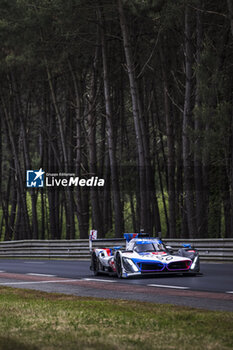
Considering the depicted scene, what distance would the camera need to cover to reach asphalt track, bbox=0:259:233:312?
12844mm

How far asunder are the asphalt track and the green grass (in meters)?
1.21

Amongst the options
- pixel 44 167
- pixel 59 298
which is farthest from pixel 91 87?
pixel 59 298

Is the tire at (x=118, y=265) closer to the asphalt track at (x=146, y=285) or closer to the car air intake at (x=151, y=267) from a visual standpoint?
the asphalt track at (x=146, y=285)

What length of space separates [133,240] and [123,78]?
23.0 metres

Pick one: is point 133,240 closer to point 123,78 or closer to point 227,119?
point 227,119

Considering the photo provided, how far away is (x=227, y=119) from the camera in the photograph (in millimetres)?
27781

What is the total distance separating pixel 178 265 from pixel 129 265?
3.94 feet

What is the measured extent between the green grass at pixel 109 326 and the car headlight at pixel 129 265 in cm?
572

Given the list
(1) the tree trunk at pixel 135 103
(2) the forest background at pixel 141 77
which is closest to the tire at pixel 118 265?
(2) the forest background at pixel 141 77

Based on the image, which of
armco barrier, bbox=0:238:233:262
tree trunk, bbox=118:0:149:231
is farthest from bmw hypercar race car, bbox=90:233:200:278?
tree trunk, bbox=118:0:149:231

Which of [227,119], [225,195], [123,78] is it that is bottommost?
[225,195]

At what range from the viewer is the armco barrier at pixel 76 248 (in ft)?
84.0

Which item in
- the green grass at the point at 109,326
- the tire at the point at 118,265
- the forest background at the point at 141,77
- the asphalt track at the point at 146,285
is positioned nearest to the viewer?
the green grass at the point at 109,326

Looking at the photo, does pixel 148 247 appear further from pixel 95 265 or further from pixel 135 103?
pixel 135 103
